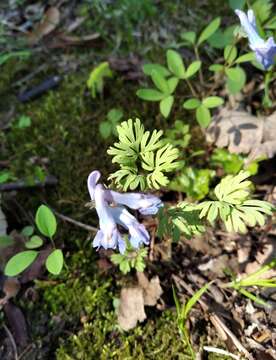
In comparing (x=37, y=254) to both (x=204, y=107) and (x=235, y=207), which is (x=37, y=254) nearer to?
(x=235, y=207)

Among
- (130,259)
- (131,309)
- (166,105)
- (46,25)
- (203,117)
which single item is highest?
(46,25)

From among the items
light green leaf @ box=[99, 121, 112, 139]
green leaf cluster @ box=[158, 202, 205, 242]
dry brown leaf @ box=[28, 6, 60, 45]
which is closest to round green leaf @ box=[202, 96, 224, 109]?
light green leaf @ box=[99, 121, 112, 139]

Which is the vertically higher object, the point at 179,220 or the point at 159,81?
the point at 159,81

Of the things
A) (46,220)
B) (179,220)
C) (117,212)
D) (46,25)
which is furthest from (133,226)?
(46,25)

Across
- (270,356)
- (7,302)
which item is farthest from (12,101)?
(270,356)

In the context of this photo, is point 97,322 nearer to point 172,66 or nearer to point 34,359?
point 34,359

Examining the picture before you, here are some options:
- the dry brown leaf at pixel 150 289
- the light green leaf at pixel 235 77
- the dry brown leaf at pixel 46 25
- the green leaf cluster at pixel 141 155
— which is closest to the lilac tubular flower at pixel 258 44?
the light green leaf at pixel 235 77
